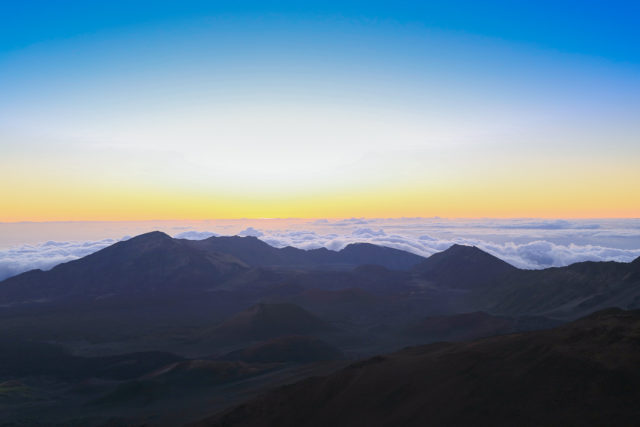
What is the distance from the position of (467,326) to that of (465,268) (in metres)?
76.4

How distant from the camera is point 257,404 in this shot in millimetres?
27062

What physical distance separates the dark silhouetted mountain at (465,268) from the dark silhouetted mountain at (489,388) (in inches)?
4456

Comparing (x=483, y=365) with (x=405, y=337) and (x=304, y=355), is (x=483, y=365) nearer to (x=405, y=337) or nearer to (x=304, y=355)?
(x=304, y=355)

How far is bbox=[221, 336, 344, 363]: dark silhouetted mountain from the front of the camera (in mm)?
55094

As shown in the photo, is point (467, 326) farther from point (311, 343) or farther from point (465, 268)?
point (465, 268)

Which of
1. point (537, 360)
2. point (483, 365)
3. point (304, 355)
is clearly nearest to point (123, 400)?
point (304, 355)

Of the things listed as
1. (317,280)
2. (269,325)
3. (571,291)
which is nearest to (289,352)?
(269,325)

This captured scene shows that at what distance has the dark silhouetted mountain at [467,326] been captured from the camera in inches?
2613

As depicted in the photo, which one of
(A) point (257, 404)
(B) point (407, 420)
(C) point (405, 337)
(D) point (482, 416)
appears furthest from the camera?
(C) point (405, 337)

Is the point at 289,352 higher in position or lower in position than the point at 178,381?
lower

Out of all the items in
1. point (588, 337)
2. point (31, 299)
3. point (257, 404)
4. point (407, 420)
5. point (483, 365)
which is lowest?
point (31, 299)

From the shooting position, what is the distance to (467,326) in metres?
71.9

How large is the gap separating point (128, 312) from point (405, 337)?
2639 inches

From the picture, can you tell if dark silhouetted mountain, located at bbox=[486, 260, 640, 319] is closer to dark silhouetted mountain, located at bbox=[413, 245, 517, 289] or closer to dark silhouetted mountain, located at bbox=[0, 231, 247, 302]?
dark silhouetted mountain, located at bbox=[413, 245, 517, 289]
